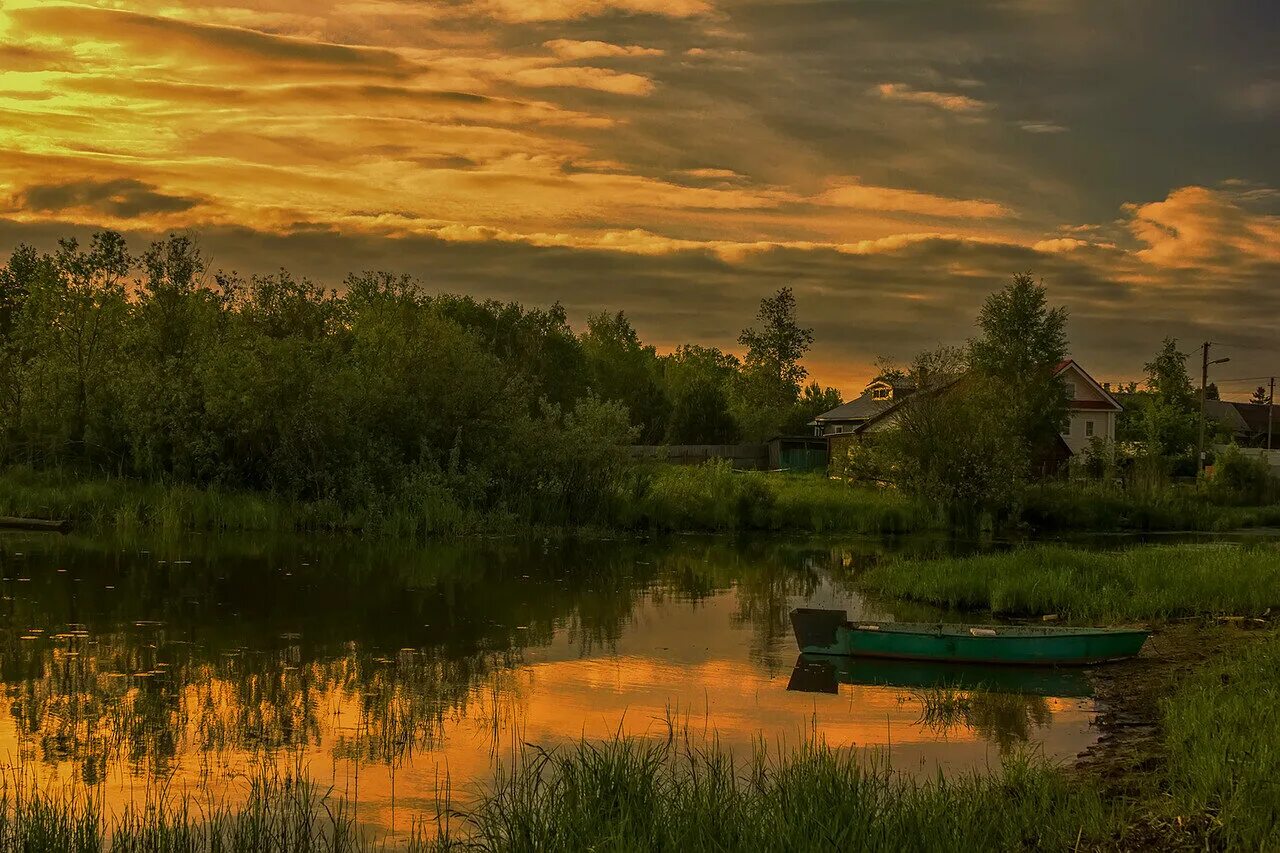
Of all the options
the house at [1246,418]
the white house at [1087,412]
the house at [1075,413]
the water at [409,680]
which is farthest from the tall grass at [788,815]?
the house at [1246,418]

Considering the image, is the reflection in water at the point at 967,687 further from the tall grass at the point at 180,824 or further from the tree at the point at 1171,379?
the tree at the point at 1171,379

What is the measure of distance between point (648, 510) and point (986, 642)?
28.2 m

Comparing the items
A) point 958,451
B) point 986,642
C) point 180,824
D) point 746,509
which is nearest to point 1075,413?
point 958,451

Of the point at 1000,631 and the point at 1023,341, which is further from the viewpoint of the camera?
the point at 1023,341

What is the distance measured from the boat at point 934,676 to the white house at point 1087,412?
66.4 meters

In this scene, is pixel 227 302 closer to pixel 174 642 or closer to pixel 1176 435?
pixel 174 642

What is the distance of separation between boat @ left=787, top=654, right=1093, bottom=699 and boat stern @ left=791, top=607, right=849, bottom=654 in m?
0.21

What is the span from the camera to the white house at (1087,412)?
82.4 metres

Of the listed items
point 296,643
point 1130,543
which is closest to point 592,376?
point 1130,543

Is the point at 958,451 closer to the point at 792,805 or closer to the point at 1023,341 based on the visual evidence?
the point at 1023,341

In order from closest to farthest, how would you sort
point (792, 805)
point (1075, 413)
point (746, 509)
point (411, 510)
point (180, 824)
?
point (792, 805) < point (180, 824) < point (411, 510) < point (746, 509) < point (1075, 413)

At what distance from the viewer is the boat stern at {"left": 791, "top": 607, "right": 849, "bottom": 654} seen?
20.3 meters

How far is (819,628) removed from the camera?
20.4 m

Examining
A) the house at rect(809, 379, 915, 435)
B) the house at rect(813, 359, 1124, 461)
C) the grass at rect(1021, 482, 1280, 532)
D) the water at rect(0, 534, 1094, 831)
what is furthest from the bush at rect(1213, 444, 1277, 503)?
the water at rect(0, 534, 1094, 831)
